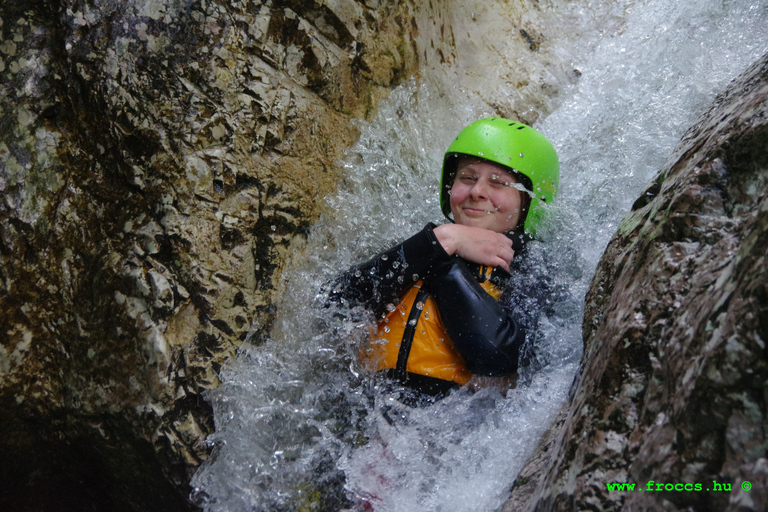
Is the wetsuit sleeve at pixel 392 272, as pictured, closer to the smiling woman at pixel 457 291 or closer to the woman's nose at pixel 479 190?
the smiling woman at pixel 457 291

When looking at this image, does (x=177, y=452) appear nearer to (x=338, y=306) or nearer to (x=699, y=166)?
(x=338, y=306)

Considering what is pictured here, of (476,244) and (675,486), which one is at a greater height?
(476,244)

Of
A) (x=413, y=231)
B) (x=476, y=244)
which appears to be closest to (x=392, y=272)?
(x=476, y=244)

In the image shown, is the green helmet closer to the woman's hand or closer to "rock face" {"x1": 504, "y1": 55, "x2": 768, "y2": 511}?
the woman's hand

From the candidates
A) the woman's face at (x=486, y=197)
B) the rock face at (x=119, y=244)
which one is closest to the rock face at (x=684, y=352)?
the woman's face at (x=486, y=197)

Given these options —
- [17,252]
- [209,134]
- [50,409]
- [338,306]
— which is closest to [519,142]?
[338,306]

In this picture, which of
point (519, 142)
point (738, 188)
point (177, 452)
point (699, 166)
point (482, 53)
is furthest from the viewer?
point (482, 53)

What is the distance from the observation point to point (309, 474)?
2352mm

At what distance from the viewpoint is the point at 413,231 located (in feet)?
10.6

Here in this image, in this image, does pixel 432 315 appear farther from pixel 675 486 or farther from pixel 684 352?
pixel 675 486

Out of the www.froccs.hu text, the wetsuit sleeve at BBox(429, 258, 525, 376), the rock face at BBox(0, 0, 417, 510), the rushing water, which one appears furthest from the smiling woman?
the www.froccs.hu text

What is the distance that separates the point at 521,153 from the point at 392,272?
3.16 ft

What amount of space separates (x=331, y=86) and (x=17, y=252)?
1.77 meters

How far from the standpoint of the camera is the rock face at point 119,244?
2365 mm
